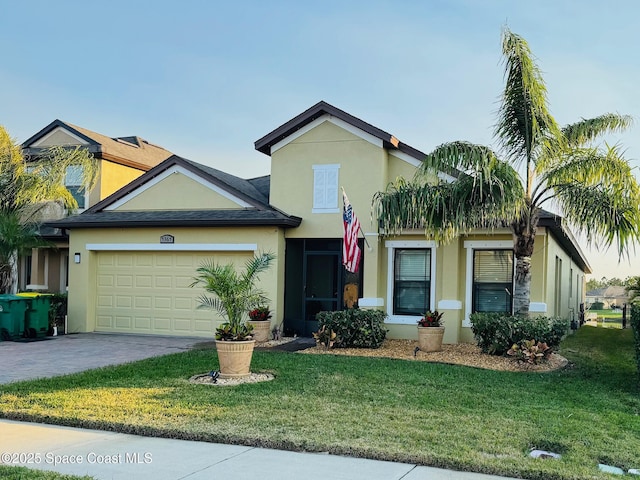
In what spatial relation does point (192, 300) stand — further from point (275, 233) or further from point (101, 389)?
point (101, 389)

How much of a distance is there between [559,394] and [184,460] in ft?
19.1

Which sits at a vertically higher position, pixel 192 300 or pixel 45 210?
pixel 45 210

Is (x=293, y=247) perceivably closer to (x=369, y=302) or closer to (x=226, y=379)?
(x=369, y=302)

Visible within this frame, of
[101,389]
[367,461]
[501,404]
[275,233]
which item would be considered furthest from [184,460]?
[275,233]

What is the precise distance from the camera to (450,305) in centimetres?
1477

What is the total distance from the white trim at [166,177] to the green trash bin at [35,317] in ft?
10.3

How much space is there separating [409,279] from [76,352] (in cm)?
781

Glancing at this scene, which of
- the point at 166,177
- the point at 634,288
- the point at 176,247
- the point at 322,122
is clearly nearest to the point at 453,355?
the point at 322,122

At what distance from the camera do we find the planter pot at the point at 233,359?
32.9ft

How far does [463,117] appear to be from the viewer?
15.4 m

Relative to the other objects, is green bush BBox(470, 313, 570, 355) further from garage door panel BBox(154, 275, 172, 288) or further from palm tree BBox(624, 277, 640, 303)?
palm tree BBox(624, 277, 640, 303)

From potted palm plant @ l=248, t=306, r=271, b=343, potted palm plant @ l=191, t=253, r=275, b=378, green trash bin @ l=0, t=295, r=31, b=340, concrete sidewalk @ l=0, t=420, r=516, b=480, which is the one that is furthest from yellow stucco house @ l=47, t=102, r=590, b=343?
concrete sidewalk @ l=0, t=420, r=516, b=480

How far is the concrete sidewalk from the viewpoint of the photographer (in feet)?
18.0

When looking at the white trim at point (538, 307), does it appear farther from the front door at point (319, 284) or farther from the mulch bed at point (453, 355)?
the front door at point (319, 284)
